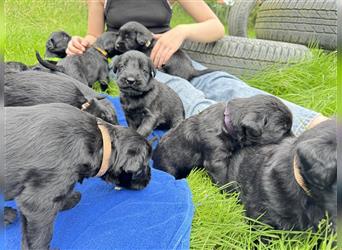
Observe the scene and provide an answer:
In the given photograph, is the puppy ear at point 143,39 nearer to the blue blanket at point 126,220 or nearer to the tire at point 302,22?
the tire at point 302,22

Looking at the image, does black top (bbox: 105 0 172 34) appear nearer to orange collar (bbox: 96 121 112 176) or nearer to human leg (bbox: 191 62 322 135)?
human leg (bbox: 191 62 322 135)

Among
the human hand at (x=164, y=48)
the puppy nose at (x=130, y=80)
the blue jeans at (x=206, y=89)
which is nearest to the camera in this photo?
the puppy nose at (x=130, y=80)

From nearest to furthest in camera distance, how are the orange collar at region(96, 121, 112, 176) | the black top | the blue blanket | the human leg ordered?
the blue blanket < the orange collar at region(96, 121, 112, 176) < the human leg < the black top

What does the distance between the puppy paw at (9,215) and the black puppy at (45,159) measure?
12.7 inches

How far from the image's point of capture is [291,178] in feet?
7.41

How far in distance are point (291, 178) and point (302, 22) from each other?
3.54 m

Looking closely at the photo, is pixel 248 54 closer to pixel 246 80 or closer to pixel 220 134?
pixel 246 80

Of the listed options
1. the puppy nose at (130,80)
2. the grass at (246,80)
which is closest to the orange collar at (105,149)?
the grass at (246,80)

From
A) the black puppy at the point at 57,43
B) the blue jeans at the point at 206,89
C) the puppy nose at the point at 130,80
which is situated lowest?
the black puppy at the point at 57,43

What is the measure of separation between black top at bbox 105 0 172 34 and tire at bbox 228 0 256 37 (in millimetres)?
1175

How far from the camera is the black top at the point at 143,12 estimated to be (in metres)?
5.07

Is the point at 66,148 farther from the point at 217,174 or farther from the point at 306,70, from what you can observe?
the point at 306,70

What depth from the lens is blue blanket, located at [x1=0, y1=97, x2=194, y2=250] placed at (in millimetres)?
2256

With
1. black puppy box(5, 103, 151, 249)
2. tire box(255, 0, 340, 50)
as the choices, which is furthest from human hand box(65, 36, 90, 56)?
black puppy box(5, 103, 151, 249)
